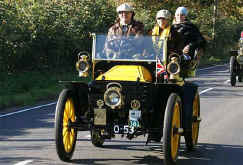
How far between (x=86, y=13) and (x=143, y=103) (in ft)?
63.3

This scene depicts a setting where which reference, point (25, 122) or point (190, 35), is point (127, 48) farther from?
point (25, 122)

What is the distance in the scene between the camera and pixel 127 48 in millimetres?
8766

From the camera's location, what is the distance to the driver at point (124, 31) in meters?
8.80

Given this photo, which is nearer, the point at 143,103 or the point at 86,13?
the point at 143,103

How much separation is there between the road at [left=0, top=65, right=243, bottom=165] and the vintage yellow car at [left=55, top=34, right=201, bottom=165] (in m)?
0.38

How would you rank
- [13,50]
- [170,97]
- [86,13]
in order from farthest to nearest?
1. [86,13]
2. [13,50]
3. [170,97]

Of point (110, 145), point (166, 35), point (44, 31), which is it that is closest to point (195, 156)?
point (110, 145)

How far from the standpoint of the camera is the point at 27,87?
18.9 metres

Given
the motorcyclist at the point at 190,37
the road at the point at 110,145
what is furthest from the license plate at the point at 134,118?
the motorcyclist at the point at 190,37

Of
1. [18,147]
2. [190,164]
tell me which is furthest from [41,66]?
[190,164]

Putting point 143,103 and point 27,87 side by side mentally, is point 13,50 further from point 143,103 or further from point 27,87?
point 143,103

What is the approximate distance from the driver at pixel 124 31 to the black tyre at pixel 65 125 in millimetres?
1056

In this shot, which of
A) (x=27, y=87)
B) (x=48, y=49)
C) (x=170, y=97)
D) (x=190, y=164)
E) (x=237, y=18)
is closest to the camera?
(x=170, y=97)

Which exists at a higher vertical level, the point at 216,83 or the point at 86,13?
the point at 86,13
